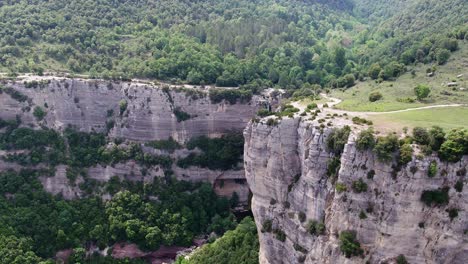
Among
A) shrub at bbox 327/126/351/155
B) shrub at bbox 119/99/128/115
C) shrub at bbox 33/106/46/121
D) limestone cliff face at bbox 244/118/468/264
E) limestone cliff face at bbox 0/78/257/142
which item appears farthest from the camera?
shrub at bbox 119/99/128/115

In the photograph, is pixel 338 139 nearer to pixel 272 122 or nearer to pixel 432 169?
pixel 272 122

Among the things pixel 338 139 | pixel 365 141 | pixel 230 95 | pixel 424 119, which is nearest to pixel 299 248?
pixel 338 139

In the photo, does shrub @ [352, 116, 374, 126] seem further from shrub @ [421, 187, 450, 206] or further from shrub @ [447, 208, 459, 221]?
shrub @ [447, 208, 459, 221]

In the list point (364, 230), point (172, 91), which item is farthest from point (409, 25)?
point (364, 230)

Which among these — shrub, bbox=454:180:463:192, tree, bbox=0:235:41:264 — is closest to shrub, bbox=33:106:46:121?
tree, bbox=0:235:41:264

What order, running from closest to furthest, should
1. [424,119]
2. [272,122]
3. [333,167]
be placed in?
[333,167], [424,119], [272,122]

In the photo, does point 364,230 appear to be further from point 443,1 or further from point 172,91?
point 443,1

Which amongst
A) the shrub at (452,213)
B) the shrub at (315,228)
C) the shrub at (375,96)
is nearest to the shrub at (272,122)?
the shrub at (315,228)
